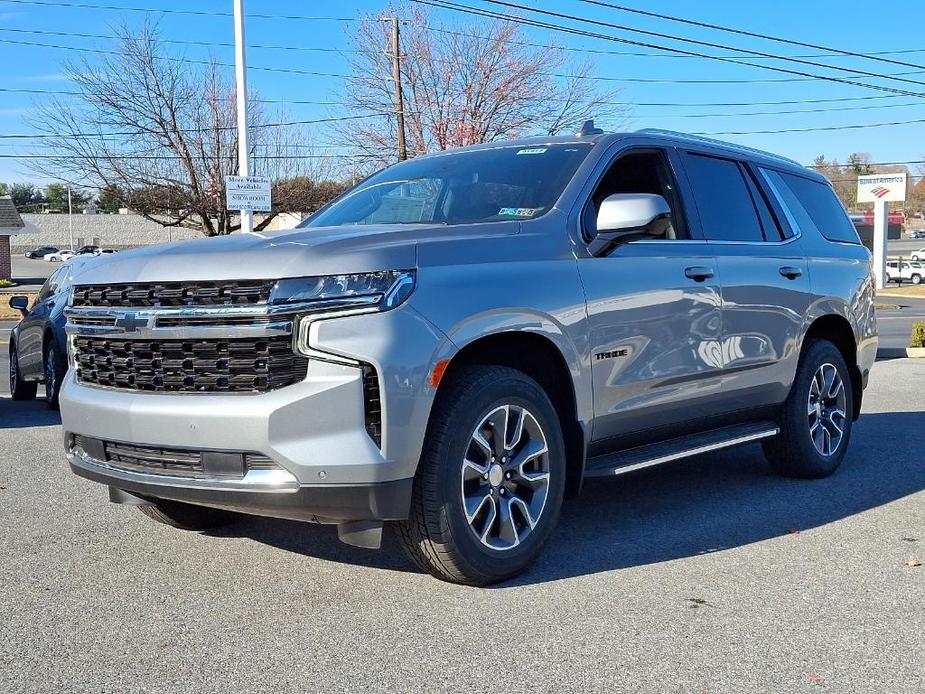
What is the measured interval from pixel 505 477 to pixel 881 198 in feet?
191

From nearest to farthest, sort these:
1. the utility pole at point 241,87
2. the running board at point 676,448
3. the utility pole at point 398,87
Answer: the running board at point 676,448
the utility pole at point 241,87
the utility pole at point 398,87

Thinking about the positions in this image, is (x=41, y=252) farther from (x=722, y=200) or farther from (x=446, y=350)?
(x=446, y=350)

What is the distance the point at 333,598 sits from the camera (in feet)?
14.2

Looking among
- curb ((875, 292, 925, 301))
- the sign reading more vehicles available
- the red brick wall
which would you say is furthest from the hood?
the red brick wall

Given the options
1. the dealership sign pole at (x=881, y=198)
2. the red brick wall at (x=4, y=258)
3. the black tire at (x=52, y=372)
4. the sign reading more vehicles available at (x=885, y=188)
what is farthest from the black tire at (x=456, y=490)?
the red brick wall at (x=4, y=258)

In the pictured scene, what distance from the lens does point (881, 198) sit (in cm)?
5766

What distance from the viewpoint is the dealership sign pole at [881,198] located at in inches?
2146

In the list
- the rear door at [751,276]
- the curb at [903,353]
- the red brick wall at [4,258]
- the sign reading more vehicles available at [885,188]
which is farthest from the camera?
the red brick wall at [4,258]

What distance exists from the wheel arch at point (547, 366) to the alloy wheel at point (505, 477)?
0.85ft

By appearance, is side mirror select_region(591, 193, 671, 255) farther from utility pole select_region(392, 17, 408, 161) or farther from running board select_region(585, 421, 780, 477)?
utility pole select_region(392, 17, 408, 161)

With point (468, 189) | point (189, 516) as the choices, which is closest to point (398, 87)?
point (468, 189)

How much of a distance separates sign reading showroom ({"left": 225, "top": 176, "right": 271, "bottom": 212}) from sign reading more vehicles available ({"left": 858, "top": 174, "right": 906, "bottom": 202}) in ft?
150

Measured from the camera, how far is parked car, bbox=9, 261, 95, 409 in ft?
33.1

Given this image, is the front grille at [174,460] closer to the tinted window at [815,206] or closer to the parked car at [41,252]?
the tinted window at [815,206]
